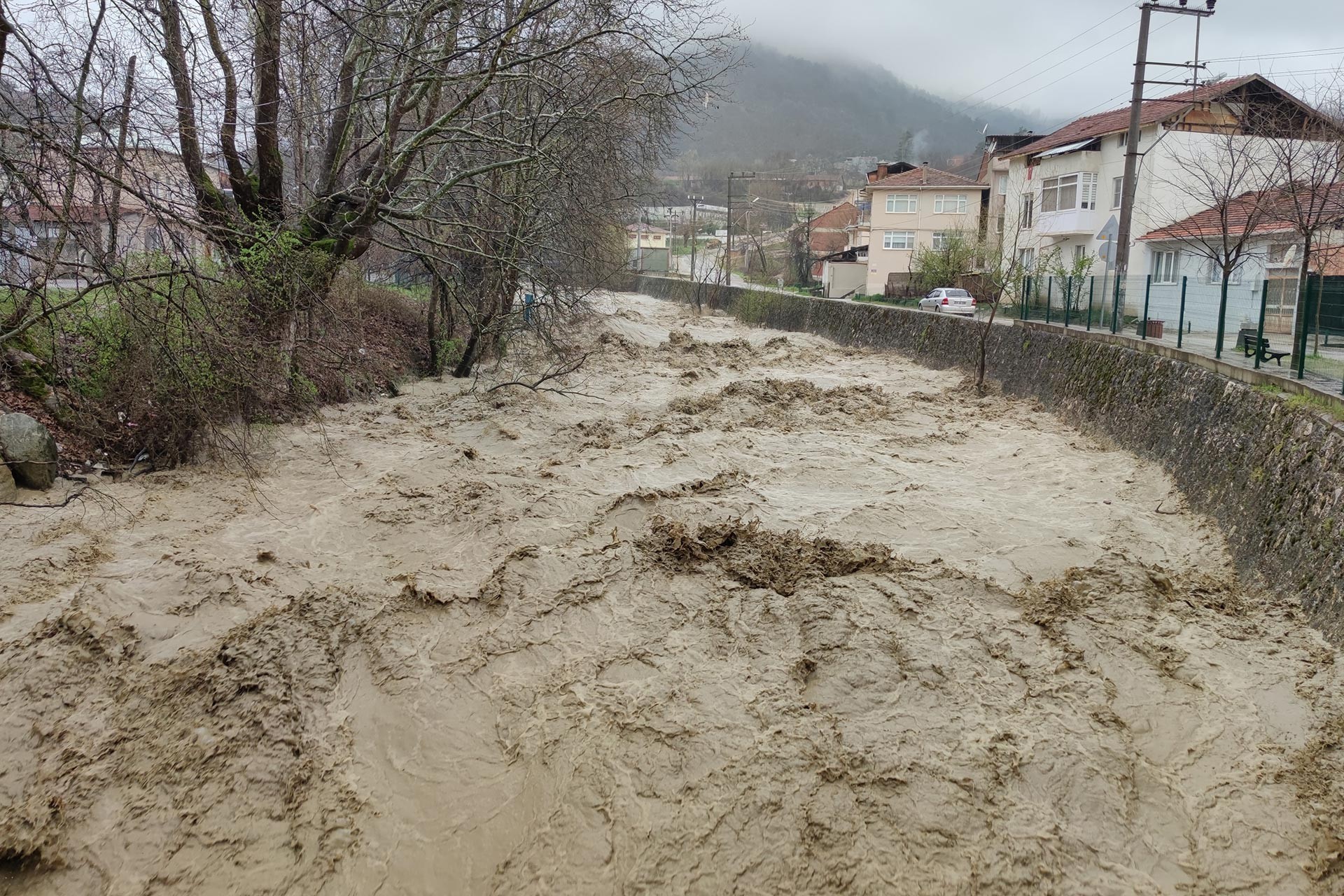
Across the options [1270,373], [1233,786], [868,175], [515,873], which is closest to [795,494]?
[1270,373]

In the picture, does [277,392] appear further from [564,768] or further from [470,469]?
[564,768]

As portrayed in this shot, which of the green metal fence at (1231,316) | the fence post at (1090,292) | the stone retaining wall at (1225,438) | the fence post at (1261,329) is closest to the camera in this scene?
the stone retaining wall at (1225,438)

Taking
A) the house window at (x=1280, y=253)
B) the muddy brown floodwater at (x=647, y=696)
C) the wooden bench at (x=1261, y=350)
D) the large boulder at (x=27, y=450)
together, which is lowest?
the muddy brown floodwater at (x=647, y=696)

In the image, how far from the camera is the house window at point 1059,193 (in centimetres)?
3703

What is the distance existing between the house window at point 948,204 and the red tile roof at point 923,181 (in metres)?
0.75

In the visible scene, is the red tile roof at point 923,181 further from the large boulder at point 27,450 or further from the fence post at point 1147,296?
the large boulder at point 27,450

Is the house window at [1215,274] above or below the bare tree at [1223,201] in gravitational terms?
below

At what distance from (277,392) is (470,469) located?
2.61 meters

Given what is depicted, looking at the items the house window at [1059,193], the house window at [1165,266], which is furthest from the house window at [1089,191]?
the house window at [1165,266]

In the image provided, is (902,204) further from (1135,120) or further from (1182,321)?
(1182,321)

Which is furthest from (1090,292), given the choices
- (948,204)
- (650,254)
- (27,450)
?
(650,254)

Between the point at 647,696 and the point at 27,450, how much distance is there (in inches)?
262

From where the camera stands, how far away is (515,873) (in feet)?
15.4

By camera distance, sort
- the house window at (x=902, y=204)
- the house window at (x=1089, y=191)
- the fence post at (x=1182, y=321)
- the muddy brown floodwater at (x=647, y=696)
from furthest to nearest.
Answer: the house window at (x=902, y=204), the house window at (x=1089, y=191), the fence post at (x=1182, y=321), the muddy brown floodwater at (x=647, y=696)
